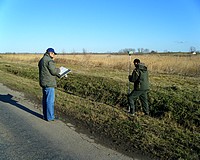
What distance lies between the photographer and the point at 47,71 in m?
6.81

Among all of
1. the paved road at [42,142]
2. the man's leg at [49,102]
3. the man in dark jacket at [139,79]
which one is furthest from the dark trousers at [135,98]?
the man's leg at [49,102]

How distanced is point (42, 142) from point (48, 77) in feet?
6.91

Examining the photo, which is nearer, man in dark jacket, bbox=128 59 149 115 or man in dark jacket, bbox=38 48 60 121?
man in dark jacket, bbox=38 48 60 121

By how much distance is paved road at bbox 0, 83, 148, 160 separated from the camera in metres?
4.63

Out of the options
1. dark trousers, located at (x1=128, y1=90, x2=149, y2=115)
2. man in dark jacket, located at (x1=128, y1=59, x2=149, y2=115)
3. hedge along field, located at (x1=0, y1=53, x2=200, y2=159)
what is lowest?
hedge along field, located at (x1=0, y1=53, x2=200, y2=159)

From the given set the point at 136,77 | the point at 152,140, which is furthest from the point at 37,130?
the point at 136,77

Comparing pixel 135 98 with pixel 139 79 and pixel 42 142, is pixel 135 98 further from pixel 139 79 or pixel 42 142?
pixel 42 142

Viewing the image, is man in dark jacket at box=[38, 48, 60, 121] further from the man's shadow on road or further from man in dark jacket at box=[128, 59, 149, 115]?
man in dark jacket at box=[128, 59, 149, 115]

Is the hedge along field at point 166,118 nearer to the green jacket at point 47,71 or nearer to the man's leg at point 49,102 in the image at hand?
the man's leg at point 49,102

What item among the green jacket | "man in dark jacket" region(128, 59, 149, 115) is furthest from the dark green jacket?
the green jacket

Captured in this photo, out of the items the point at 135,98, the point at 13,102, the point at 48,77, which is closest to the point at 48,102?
the point at 48,77

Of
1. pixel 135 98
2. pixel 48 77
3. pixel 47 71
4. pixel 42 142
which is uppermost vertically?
pixel 47 71

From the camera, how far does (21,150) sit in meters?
4.87

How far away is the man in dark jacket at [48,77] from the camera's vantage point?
22.2 ft
